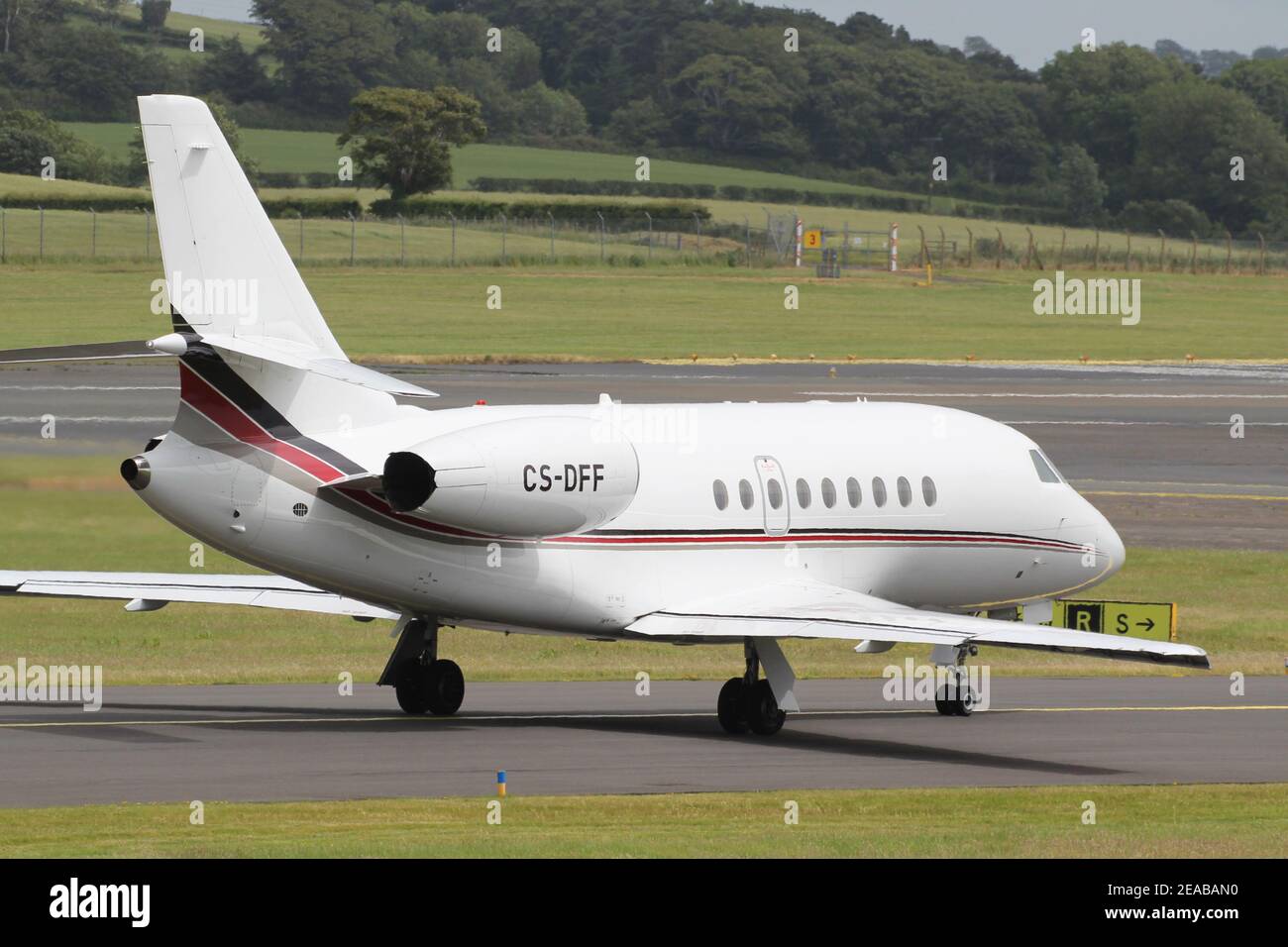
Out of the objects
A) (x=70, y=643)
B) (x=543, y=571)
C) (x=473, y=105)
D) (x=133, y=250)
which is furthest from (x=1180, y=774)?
(x=473, y=105)

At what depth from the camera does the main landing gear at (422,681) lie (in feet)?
91.4

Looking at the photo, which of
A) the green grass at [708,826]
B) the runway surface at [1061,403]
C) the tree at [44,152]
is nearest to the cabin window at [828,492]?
the green grass at [708,826]

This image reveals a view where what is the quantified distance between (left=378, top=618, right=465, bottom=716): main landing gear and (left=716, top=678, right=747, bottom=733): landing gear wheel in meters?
3.12

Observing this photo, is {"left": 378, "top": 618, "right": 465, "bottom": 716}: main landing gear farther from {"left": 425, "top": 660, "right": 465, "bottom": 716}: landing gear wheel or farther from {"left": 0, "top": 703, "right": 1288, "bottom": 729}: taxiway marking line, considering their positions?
{"left": 0, "top": 703, "right": 1288, "bottom": 729}: taxiway marking line

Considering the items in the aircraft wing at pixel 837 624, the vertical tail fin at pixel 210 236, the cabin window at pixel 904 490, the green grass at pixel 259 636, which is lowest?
the green grass at pixel 259 636

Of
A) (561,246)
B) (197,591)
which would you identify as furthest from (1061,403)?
(561,246)

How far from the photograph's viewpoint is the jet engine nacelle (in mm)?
24688

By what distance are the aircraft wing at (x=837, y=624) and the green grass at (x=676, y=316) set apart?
5128 cm

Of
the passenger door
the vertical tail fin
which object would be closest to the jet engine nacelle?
the vertical tail fin

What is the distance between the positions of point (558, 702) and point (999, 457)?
6445 mm

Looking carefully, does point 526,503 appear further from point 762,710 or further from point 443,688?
point 762,710

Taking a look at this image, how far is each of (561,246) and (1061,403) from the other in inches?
2657

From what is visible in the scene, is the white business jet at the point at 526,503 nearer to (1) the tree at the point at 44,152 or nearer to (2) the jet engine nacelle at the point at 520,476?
(2) the jet engine nacelle at the point at 520,476

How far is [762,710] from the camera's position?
27250 millimetres
